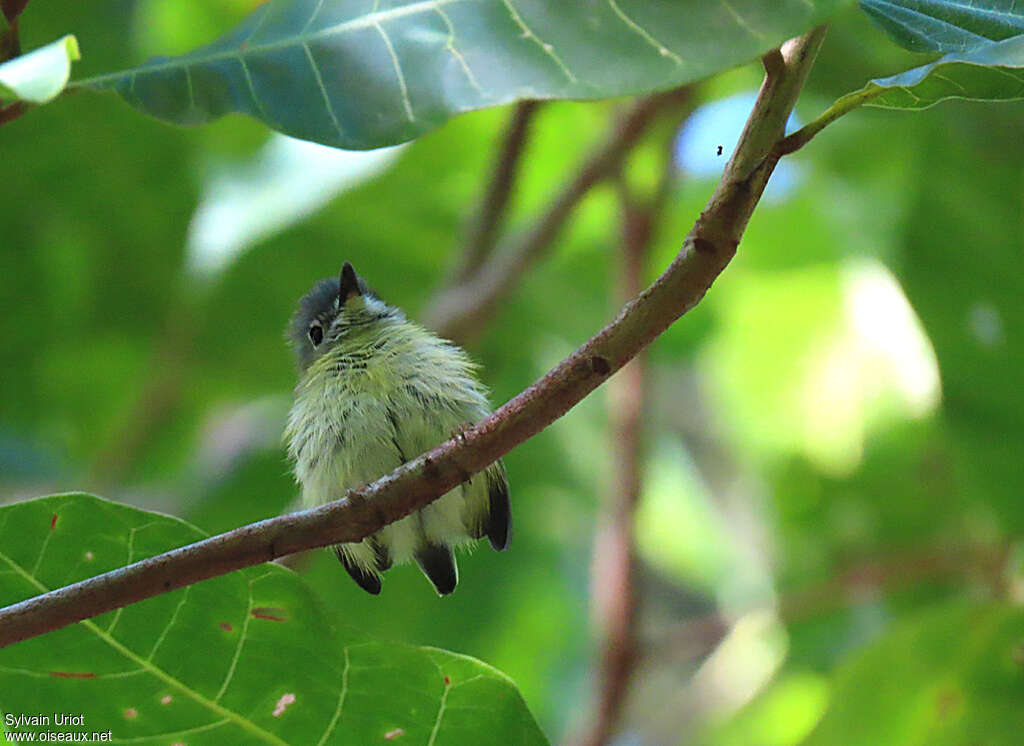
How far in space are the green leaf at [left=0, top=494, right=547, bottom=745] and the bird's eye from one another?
3.79 feet

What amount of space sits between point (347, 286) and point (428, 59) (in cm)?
126

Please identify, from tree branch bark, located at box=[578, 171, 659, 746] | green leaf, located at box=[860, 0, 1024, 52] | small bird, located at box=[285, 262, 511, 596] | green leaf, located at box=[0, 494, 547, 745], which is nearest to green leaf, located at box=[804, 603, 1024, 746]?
tree branch bark, located at box=[578, 171, 659, 746]

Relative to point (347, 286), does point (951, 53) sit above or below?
above

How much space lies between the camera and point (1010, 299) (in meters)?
2.70

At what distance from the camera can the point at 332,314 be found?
2.54 metres

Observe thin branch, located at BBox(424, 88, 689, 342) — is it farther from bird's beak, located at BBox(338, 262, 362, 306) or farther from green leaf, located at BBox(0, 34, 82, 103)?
green leaf, located at BBox(0, 34, 82, 103)

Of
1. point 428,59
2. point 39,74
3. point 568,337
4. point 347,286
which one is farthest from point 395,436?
point 568,337

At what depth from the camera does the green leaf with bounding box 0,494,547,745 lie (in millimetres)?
1355

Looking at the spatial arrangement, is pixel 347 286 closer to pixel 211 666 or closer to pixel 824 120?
pixel 211 666

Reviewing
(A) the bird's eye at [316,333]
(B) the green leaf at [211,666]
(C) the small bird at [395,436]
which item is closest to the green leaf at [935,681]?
(C) the small bird at [395,436]

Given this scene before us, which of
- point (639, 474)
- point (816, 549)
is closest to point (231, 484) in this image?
point (639, 474)

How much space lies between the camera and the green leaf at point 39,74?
1045mm

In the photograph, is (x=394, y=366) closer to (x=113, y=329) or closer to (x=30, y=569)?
(x=30, y=569)

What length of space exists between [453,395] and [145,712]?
34.0 inches
